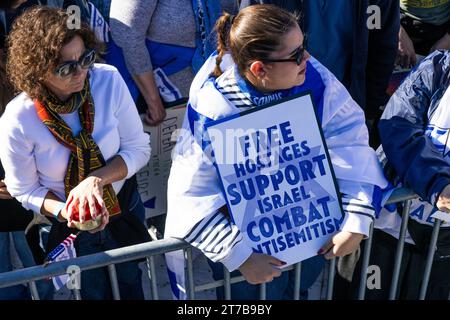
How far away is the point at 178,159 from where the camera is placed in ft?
8.11

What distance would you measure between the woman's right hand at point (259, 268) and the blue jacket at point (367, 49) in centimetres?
125

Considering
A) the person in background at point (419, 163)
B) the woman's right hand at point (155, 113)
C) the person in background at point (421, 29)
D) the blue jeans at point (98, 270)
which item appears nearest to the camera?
the person in background at point (419, 163)

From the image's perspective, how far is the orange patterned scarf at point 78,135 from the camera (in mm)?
2574

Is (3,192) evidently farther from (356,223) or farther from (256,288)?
(356,223)

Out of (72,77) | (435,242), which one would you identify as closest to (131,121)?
(72,77)

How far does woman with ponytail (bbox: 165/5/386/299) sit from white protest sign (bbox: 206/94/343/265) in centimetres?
5

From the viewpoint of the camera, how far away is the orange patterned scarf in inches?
101

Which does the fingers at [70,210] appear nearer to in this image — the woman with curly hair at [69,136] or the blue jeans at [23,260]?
the woman with curly hair at [69,136]

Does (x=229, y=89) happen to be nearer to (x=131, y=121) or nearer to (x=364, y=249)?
(x=131, y=121)

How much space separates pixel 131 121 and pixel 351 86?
1.16 metres

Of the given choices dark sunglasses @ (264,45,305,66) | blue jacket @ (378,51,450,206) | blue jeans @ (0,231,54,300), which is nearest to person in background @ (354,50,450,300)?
blue jacket @ (378,51,450,206)

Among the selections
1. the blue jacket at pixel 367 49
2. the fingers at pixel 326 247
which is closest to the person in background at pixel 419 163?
the fingers at pixel 326 247

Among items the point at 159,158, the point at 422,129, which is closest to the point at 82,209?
the point at 159,158

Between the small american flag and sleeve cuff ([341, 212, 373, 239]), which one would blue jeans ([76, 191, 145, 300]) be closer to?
the small american flag
